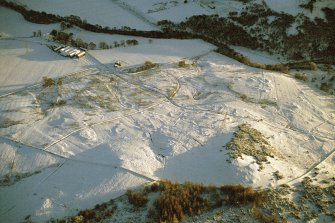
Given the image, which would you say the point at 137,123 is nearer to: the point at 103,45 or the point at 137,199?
the point at 137,199

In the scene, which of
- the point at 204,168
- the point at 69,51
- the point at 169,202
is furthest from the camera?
the point at 69,51

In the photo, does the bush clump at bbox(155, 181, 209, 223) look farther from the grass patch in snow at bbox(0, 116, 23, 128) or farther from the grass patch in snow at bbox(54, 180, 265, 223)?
the grass patch in snow at bbox(0, 116, 23, 128)

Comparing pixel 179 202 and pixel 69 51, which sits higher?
pixel 69 51

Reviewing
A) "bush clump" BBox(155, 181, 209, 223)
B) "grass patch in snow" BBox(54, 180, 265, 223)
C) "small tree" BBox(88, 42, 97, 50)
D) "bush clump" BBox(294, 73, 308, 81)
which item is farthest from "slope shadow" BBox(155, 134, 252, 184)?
"small tree" BBox(88, 42, 97, 50)

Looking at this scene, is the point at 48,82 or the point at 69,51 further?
the point at 69,51

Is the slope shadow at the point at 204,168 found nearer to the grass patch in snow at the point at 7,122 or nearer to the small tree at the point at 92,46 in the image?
the grass patch in snow at the point at 7,122

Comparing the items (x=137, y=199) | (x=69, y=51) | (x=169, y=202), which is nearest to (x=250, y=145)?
(x=169, y=202)

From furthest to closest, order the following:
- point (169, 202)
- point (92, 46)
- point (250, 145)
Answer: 1. point (92, 46)
2. point (250, 145)
3. point (169, 202)

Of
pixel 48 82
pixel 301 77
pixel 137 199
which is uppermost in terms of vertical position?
pixel 301 77
